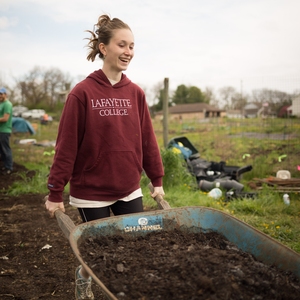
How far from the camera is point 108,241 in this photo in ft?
6.02

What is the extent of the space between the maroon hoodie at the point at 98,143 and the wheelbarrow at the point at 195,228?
24 centimetres

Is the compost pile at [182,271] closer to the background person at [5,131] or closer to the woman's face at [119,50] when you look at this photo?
the woman's face at [119,50]

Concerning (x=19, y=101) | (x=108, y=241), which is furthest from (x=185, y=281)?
(x=19, y=101)

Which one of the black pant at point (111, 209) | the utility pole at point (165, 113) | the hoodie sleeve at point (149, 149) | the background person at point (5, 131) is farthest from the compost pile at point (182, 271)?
the background person at point (5, 131)

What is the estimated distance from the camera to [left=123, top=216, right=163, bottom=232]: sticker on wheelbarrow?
6.44 feet

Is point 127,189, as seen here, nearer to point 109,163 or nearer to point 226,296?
point 109,163

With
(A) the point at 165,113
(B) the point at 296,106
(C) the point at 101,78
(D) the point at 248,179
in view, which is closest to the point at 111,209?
(C) the point at 101,78

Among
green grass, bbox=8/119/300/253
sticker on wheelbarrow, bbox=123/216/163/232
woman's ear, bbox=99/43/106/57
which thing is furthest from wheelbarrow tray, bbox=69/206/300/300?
green grass, bbox=8/119/300/253

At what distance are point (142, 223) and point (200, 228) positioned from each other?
1.12ft

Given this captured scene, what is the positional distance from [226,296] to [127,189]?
105 centimetres

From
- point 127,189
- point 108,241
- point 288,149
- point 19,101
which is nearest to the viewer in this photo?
point 108,241

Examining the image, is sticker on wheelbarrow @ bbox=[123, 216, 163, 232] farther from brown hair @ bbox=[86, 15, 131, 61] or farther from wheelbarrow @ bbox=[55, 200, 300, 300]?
brown hair @ bbox=[86, 15, 131, 61]

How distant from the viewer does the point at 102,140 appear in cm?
213

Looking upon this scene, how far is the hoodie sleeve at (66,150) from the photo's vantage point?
2059mm
